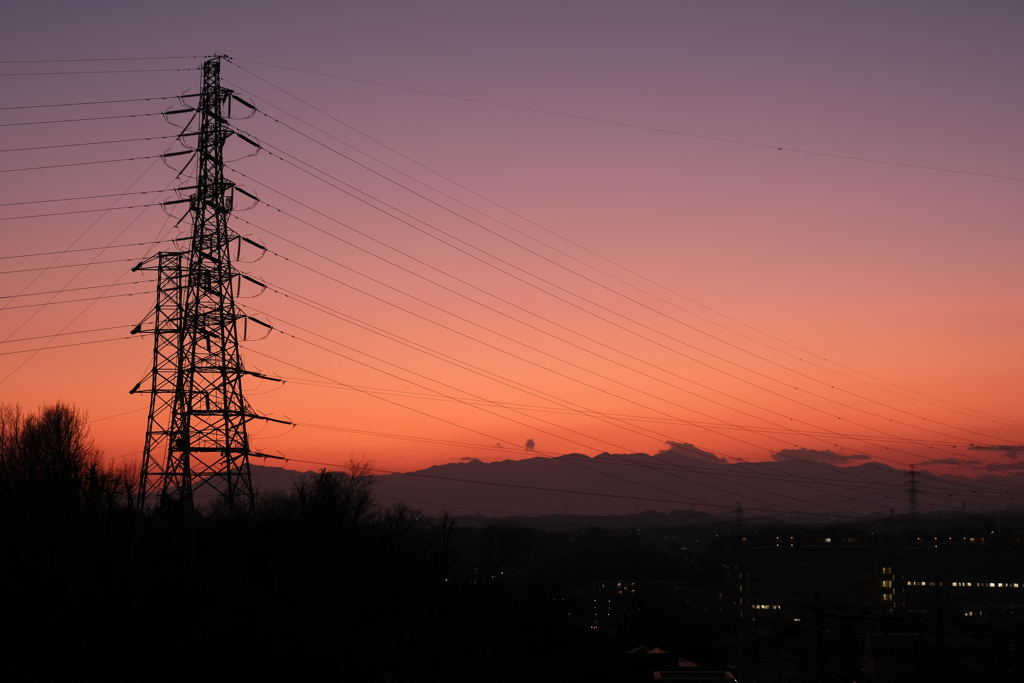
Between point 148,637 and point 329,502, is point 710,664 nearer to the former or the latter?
point 329,502

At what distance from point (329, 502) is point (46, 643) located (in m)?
32.9

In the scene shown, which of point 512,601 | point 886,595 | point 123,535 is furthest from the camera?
point 886,595

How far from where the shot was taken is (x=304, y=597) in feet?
163

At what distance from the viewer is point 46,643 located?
A: 134 feet

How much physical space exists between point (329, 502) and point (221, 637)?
30.6 meters

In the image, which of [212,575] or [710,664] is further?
[710,664]

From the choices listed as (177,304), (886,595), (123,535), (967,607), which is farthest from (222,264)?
(886,595)

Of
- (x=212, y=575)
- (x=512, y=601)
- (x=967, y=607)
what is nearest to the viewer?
(x=212, y=575)

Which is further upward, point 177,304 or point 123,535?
point 177,304

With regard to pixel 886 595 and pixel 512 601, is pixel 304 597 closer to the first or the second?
pixel 512 601

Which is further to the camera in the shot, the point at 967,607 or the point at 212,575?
the point at 967,607

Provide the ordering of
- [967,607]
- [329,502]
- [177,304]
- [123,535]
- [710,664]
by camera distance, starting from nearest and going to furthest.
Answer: [177,304], [123,535], [710,664], [329,502], [967,607]

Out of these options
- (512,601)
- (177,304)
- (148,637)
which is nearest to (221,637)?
(148,637)

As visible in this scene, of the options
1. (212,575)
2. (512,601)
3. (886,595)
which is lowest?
(886,595)
